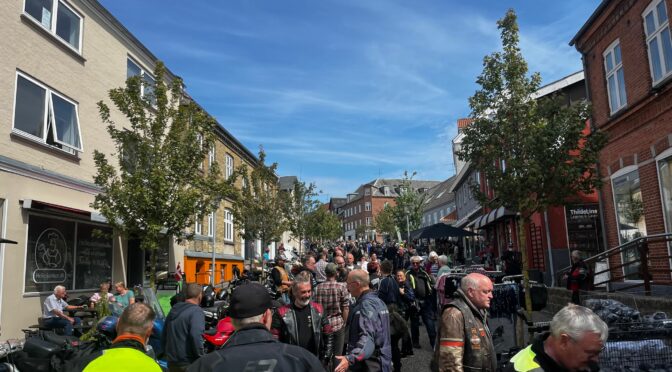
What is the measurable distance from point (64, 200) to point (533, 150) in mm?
11812

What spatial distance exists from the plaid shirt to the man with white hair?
320 centimetres

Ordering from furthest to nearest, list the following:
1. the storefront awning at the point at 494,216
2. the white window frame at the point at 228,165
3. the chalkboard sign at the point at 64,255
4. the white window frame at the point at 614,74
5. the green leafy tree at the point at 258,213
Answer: the white window frame at the point at 228,165, the green leafy tree at the point at 258,213, the storefront awning at the point at 494,216, the white window frame at the point at 614,74, the chalkboard sign at the point at 64,255

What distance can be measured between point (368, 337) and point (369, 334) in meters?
0.03

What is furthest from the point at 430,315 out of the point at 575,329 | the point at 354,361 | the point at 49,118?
the point at 49,118

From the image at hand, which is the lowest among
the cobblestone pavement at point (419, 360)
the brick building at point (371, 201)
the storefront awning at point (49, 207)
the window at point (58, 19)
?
the cobblestone pavement at point (419, 360)

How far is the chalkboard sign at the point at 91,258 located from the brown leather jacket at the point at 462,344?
11.9 m

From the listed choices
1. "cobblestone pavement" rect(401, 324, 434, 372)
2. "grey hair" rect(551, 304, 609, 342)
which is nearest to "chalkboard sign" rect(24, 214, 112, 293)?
"cobblestone pavement" rect(401, 324, 434, 372)

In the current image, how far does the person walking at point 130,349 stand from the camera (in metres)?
2.69

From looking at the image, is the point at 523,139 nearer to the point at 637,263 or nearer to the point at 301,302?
the point at 637,263

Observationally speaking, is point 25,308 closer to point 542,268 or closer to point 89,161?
point 89,161

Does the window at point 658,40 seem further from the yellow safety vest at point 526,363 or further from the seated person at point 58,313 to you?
the seated person at point 58,313

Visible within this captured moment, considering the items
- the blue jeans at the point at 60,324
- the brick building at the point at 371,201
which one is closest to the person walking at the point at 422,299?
the blue jeans at the point at 60,324

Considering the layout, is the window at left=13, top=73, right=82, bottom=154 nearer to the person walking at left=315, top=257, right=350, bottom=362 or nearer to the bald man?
the person walking at left=315, top=257, right=350, bottom=362

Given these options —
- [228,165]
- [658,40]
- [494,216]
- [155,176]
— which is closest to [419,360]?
[155,176]
